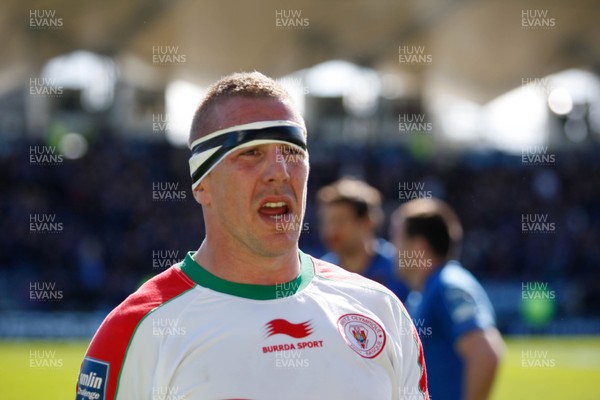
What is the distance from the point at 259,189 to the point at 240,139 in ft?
0.57

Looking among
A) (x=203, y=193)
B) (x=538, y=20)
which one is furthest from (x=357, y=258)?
(x=538, y=20)

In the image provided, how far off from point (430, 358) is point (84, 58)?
30.6m

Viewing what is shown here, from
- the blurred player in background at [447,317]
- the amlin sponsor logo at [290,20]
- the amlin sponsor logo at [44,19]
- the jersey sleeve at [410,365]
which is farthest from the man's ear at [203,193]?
the amlin sponsor logo at [44,19]

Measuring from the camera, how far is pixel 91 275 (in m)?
24.4

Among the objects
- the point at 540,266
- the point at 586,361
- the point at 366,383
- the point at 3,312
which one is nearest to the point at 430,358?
the point at 366,383

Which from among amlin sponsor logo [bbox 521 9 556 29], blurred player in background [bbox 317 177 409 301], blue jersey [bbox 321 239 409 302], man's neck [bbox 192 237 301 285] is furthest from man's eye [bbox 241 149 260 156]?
amlin sponsor logo [bbox 521 9 556 29]

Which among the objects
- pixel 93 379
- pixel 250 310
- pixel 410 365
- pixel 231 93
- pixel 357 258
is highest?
pixel 231 93

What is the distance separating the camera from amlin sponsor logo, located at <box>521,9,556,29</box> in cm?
3344

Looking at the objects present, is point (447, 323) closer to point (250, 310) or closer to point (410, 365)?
point (410, 365)

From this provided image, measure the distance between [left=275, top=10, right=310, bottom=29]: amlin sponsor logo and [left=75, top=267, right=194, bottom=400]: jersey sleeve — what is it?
2965 cm

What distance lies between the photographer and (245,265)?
9.87 ft

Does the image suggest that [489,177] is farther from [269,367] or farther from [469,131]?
[269,367]

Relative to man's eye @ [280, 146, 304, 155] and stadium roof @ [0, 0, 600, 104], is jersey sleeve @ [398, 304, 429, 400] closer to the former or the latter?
man's eye @ [280, 146, 304, 155]

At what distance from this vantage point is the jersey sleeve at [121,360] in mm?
2703
